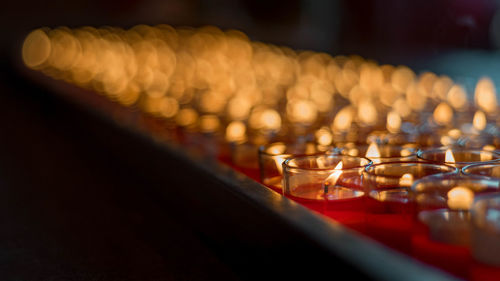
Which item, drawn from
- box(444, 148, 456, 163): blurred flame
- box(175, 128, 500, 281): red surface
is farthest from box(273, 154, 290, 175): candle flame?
box(444, 148, 456, 163): blurred flame

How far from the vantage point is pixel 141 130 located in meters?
1.24

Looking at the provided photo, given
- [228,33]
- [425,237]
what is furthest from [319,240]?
[228,33]

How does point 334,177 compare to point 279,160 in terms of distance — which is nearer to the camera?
point 334,177

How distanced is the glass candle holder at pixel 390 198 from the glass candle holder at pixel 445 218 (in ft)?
0.09

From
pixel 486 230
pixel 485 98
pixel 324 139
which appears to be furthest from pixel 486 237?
pixel 485 98

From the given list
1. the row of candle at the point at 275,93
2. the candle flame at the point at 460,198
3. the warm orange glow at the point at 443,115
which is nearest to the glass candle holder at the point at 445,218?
the candle flame at the point at 460,198

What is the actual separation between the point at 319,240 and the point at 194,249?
33cm

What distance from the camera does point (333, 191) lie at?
0.69 m

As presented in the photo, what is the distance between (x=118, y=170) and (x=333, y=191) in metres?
0.76

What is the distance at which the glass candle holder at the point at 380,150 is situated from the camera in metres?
0.77

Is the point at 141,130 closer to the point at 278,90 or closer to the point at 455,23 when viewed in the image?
the point at 455,23

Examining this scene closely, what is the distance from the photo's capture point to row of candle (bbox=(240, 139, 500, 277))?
543 millimetres

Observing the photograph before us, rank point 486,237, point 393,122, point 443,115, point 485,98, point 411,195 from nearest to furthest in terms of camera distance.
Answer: point 486,237 → point 411,195 → point 393,122 → point 443,115 → point 485,98

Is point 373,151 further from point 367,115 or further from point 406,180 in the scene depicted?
point 367,115
